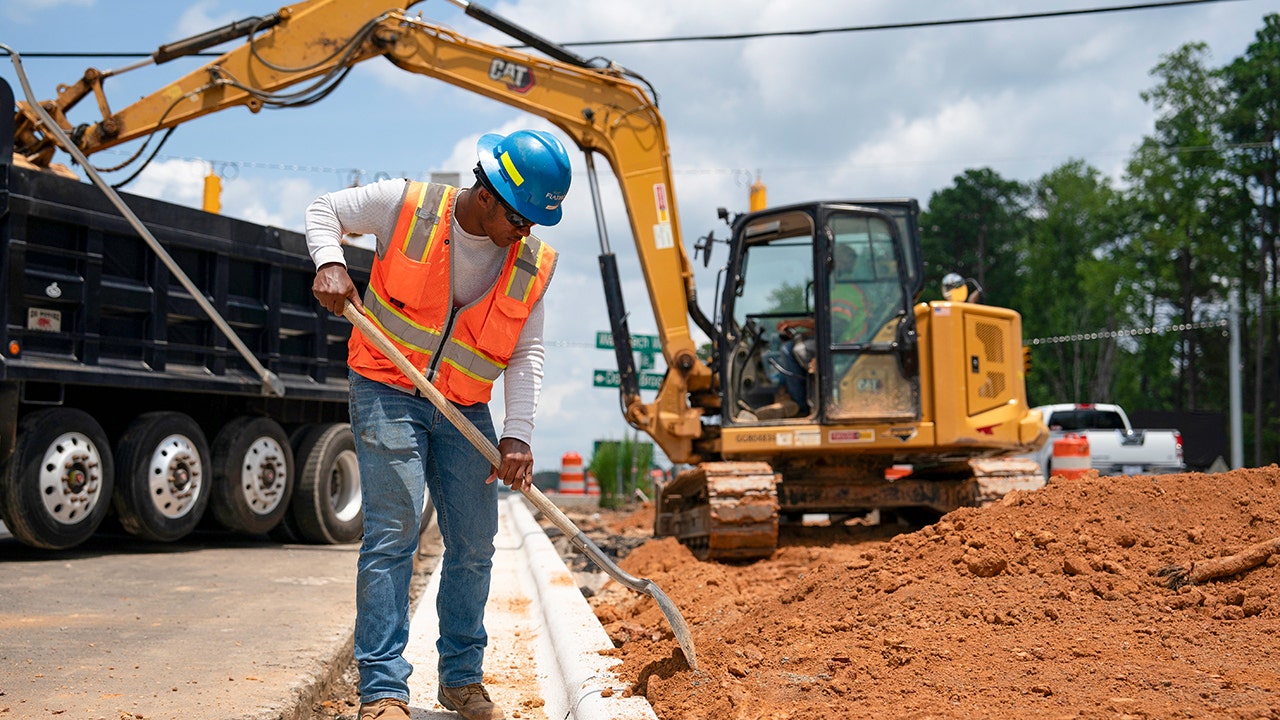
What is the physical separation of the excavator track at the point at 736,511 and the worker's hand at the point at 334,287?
527 centimetres

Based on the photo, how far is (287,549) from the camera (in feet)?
33.4

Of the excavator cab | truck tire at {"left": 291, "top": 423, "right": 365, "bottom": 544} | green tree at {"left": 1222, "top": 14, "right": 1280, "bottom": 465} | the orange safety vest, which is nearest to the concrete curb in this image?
the orange safety vest

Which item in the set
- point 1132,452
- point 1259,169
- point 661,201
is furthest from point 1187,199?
point 661,201

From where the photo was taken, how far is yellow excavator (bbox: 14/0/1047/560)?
9789 millimetres

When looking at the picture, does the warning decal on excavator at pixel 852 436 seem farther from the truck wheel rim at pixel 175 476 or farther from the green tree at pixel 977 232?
the green tree at pixel 977 232

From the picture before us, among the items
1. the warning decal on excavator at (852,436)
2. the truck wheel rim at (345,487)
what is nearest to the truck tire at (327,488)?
the truck wheel rim at (345,487)

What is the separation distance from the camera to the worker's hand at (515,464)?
13.4ft

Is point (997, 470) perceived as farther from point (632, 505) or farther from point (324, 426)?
point (632, 505)

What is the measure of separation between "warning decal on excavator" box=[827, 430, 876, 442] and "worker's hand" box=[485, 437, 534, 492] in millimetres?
5835

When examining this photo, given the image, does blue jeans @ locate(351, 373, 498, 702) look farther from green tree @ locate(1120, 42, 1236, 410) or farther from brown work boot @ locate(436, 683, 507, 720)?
green tree @ locate(1120, 42, 1236, 410)

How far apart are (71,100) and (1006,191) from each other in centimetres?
5866

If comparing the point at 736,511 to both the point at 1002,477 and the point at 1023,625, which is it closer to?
the point at 1002,477

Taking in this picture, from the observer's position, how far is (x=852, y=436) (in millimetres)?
9695

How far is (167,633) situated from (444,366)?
2215 millimetres
